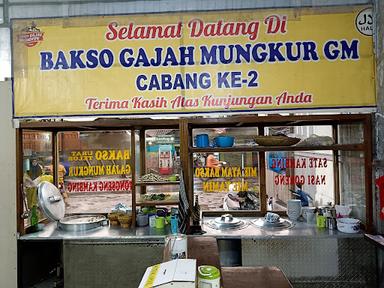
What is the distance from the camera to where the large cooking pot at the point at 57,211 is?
3.50 m

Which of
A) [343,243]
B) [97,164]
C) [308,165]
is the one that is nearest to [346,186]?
[308,165]

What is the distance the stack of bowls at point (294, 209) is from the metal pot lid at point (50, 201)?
2.54 meters

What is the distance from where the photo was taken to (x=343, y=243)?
3.19m

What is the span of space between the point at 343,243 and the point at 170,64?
2.46m

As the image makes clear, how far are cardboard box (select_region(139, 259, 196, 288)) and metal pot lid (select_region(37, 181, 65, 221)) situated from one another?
2398mm

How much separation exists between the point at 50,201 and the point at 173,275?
8.52 ft

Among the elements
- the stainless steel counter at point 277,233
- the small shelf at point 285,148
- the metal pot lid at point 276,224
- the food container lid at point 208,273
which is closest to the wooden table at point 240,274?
the food container lid at point 208,273

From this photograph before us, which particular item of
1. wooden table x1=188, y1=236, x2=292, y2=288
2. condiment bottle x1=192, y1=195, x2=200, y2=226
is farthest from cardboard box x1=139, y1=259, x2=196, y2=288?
condiment bottle x1=192, y1=195, x2=200, y2=226

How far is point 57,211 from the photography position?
11.9 feet

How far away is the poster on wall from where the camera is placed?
3.41 meters

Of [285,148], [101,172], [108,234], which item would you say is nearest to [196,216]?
[108,234]

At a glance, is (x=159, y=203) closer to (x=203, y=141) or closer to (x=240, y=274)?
(x=203, y=141)

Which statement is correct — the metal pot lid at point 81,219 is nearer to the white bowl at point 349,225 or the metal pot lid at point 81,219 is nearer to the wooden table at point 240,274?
the wooden table at point 240,274

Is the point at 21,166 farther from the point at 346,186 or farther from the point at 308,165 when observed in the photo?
the point at 346,186
